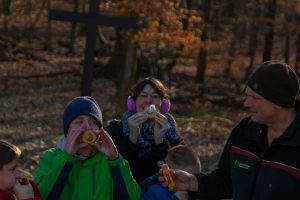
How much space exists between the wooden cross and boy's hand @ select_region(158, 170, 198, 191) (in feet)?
20.1

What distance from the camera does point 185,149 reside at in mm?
4086

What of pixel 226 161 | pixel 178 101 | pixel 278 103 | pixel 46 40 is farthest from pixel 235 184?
pixel 46 40

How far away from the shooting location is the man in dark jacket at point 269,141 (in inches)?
127

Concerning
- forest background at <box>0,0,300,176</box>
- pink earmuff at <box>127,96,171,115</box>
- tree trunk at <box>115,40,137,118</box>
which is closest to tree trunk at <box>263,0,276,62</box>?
forest background at <box>0,0,300,176</box>

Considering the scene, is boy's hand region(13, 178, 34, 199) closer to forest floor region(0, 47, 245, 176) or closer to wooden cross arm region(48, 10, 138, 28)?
forest floor region(0, 47, 245, 176)

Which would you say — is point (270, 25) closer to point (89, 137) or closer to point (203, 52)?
point (203, 52)

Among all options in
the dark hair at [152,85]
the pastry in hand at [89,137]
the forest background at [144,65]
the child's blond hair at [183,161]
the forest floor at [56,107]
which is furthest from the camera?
the forest background at [144,65]

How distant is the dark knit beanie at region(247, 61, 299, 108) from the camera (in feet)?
10.8

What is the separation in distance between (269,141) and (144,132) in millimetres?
1219

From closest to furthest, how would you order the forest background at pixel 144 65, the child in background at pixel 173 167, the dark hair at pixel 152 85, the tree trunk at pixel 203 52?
1. the child in background at pixel 173 167
2. the dark hair at pixel 152 85
3. the forest background at pixel 144 65
4. the tree trunk at pixel 203 52

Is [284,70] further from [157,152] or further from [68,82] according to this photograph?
[68,82]

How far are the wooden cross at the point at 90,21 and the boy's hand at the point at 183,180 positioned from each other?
20.1 feet

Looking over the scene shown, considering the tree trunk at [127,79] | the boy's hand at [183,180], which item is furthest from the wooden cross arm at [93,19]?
the boy's hand at [183,180]

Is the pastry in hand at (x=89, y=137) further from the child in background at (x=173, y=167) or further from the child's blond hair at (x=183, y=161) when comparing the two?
the child's blond hair at (x=183, y=161)
